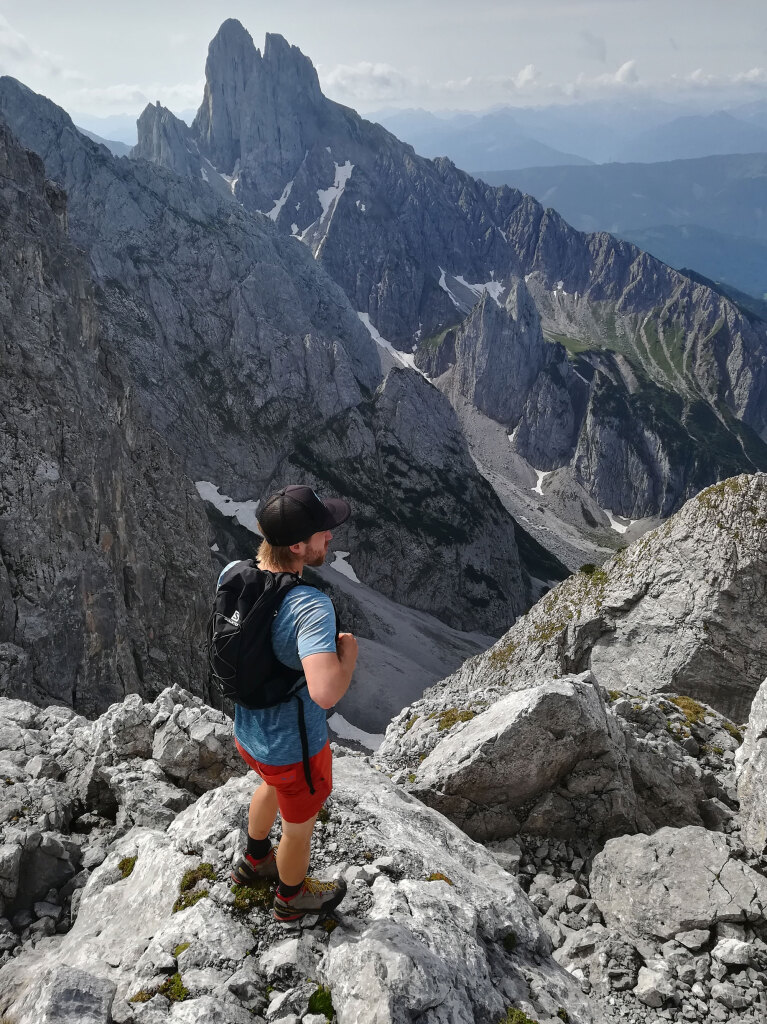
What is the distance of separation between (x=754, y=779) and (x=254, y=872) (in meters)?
9.19

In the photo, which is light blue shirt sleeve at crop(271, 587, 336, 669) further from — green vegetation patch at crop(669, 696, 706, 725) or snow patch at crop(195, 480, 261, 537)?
snow patch at crop(195, 480, 261, 537)

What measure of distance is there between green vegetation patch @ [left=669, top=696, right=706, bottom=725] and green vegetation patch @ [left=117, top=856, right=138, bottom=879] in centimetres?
1163

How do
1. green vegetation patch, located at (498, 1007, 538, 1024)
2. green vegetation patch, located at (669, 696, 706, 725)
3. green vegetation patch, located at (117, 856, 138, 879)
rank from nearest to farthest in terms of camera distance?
green vegetation patch, located at (498, 1007, 538, 1024) < green vegetation patch, located at (117, 856, 138, 879) < green vegetation patch, located at (669, 696, 706, 725)

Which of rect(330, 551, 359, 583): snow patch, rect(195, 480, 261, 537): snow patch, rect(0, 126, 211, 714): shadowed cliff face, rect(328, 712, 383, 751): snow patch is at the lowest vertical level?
rect(328, 712, 383, 751): snow patch

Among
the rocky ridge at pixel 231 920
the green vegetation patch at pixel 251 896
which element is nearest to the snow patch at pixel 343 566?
the rocky ridge at pixel 231 920

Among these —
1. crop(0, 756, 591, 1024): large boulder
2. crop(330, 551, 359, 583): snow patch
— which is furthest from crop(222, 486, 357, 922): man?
crop(330, 551, 359, 583): snow patch

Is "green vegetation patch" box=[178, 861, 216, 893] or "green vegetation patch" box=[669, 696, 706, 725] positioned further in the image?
"green vegetation patch" box=[669, 696, 706, 725]

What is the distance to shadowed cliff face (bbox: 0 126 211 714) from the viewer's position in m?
37.9

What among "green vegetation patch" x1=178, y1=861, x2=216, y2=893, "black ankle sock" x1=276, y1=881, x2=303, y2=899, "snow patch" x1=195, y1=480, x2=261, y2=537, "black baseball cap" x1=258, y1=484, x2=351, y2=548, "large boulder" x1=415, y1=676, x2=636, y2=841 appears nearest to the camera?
"black baseball cap" x1=258, y1=484, x2=351, y2=548

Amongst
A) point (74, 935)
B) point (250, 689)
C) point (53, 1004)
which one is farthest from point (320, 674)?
point (74, 935)

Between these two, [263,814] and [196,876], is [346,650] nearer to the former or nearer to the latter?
[263,814]

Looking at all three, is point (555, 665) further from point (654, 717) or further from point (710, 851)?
point (710, 851)

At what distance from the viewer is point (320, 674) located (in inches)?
189

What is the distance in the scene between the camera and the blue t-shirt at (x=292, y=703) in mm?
5129
